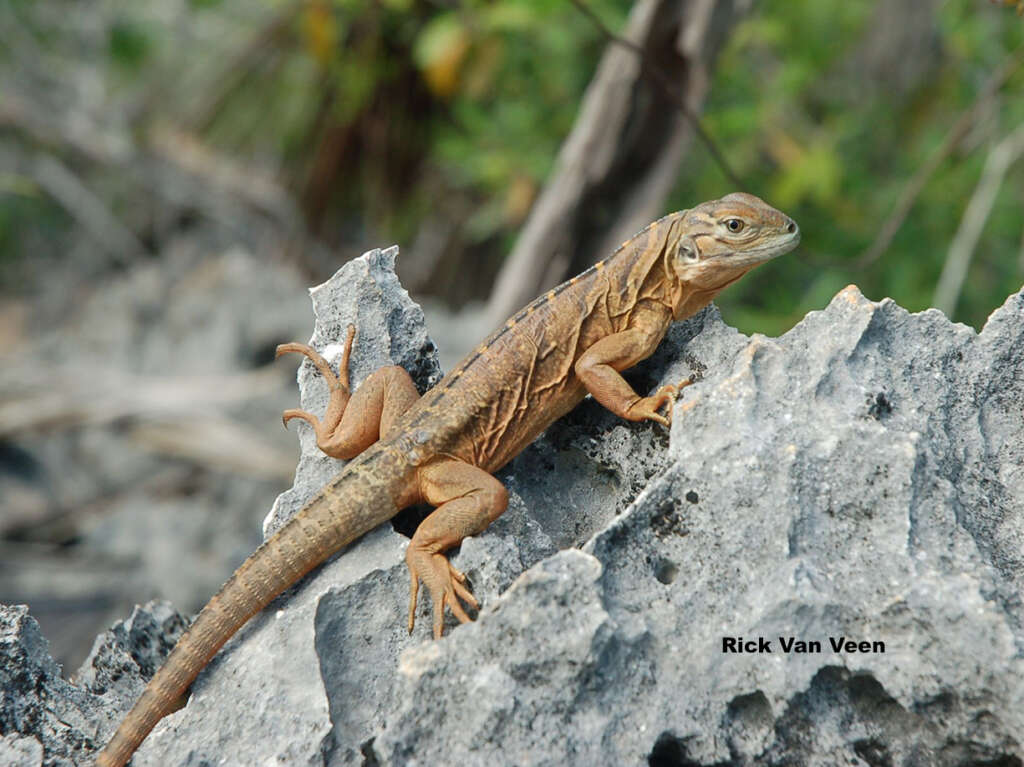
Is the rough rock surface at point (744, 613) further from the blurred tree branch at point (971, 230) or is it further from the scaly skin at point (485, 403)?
the blurred tree branch at point (971, 230)

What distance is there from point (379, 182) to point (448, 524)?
23.8ft

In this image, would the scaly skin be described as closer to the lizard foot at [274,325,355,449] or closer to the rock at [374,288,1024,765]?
the lizard foot at [274,325,355,449]

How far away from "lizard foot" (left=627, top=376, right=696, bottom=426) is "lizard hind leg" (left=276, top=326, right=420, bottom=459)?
0.94m

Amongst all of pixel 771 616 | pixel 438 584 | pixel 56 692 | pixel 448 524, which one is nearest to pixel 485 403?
pixel 448 524

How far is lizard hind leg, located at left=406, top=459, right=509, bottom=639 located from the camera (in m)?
Result: 2.83

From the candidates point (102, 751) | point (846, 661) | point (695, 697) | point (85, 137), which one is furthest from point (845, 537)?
point (85, 137)

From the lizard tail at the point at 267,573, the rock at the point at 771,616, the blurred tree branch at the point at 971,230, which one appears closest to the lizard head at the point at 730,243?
the rock at the point at 771,616

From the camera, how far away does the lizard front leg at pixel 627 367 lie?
10.3 feet

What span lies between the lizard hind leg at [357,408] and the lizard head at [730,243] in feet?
3.97

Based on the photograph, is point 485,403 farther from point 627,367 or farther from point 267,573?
point 267,573

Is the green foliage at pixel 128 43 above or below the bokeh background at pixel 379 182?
above

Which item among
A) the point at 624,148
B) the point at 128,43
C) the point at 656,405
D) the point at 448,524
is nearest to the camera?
the point at 448,524

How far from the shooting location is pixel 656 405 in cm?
313

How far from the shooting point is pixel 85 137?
10.2 m
